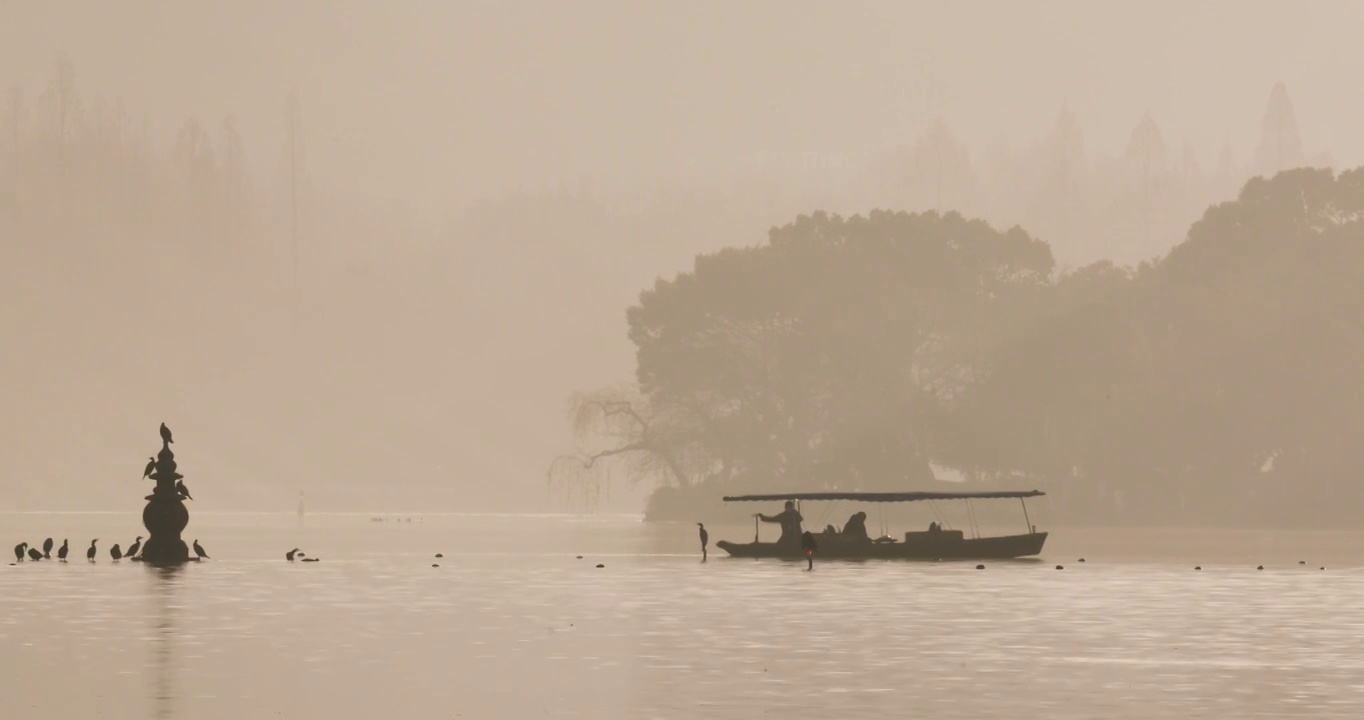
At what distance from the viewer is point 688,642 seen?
4222cm

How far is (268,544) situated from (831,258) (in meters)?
47.0

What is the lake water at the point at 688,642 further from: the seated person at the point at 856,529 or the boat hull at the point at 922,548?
the seated person at the point at 856,529

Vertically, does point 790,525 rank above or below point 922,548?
above

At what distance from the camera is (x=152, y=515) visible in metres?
80.4

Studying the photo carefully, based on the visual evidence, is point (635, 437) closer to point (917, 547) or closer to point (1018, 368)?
point (1018, 368)

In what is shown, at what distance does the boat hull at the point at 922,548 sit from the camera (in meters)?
85.6

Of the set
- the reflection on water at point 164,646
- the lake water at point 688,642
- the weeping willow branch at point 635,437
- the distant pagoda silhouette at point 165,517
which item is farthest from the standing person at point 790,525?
the weeping willow branch at point 635,437

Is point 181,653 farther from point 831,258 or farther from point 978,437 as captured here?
point 831,258

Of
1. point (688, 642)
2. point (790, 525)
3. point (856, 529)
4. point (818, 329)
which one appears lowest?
point (688, 642)

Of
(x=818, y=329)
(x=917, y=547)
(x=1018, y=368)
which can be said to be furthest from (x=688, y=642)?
(x=818, y=329)

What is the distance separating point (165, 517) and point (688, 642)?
41.6 m

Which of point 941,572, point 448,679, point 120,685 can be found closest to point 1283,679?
point 448,679

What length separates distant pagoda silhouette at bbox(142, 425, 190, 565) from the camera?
75750 mm

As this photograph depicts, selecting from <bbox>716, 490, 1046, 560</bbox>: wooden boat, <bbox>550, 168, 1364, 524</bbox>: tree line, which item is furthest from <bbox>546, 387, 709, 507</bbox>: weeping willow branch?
<bbox>716, 490, 1046, 560</bbox>: wooden boat
